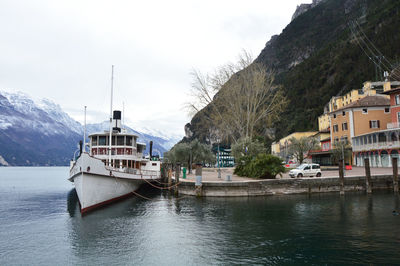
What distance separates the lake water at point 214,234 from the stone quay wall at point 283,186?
2.72m

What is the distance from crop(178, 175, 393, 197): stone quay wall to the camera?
28.1m

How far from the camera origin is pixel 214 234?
1577 centimetres

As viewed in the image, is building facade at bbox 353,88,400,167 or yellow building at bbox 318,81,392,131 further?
yellow building at bbox 318,81,392,131

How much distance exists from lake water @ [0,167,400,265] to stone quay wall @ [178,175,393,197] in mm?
2722

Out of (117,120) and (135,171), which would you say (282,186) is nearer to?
(135,171)

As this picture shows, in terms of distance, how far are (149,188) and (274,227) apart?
93.8ft

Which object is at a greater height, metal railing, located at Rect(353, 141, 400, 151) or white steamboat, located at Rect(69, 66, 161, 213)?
metal railing, located at Rect(353, 141, 400, 151)

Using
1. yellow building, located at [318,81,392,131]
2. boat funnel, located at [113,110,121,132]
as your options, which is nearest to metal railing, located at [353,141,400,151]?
yellow building, located at [318,81,392,131]

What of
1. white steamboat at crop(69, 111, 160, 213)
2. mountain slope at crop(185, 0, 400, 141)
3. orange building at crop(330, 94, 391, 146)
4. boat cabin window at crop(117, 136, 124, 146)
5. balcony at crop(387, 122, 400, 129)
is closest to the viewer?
white steamboat at crop(69, 111, 160, 213)

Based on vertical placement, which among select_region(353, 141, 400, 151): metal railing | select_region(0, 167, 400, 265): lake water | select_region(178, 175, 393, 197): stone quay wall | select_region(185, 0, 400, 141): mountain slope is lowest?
select_region(0, 167, 400, 265): lake water

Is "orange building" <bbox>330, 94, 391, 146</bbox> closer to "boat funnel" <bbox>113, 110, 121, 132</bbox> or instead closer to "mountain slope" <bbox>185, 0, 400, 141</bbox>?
Answer: "boat funnel" <bbox>113, 110, 121, 132</bbox>

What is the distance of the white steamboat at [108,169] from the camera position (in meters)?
22.5

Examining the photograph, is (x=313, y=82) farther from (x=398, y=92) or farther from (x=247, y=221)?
(x=247, y=221)

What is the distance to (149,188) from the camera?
140 ft
